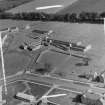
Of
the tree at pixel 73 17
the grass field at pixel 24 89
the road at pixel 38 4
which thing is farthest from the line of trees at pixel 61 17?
the grass field at pixel 24 89

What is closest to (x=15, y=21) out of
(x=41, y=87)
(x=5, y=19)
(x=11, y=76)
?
(x=5, y=19)

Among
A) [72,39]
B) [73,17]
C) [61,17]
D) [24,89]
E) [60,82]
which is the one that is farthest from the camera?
[61,17]

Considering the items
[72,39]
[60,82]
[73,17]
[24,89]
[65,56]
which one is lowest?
[24,89]

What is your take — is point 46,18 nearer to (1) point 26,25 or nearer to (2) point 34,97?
(1) point 26,25

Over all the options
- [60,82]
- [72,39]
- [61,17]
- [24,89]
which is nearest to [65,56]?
[72,39]

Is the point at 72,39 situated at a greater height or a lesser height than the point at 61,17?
lesser

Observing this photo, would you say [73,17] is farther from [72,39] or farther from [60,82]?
[60,82]

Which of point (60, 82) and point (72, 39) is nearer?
point (60, 82)

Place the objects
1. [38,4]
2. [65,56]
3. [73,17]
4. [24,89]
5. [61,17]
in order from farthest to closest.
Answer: [38,4] → [61,17] → [73,17] → [65,56] → [24,89]
